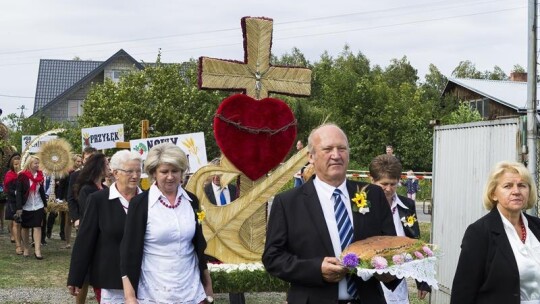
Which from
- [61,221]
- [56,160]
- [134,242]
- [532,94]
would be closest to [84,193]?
[134,242]

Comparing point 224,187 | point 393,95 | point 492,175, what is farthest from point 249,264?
point 393,95

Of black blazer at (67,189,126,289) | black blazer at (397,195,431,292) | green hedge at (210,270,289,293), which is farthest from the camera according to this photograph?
green hedge at (210,270,289,293)

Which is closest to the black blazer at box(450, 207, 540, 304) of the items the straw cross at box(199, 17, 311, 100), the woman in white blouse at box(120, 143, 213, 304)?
the woman in white blouse at box(120, 143, 213, 304)

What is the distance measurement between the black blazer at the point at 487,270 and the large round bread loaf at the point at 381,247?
19.1 inches

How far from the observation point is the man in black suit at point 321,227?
13.4 ft

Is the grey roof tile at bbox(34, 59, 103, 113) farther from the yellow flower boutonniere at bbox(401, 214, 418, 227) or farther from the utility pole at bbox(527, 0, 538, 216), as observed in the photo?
the yellow flower boutonniere at bbox(401, 214, 418, 227)

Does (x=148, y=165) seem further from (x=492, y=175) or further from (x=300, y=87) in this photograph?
(x=300, y=87)

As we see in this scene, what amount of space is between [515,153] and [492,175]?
3.23 metres

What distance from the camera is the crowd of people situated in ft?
13.6

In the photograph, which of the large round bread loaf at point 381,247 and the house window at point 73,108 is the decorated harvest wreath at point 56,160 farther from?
the house window at point 73,108

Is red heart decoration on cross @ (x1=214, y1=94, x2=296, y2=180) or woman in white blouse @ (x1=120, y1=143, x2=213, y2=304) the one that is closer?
woman in white blouse @ (x1=120, y1=143, x2=213, y2=304)

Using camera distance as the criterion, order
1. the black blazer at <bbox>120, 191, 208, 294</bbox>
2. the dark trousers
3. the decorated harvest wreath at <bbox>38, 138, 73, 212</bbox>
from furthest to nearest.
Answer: the dark trousers < the decorated harvest wreath at <bbox>38, 138, 73, 212</bbox> < the black blazer at <bbox>120, 191, 208, 294</bbox>

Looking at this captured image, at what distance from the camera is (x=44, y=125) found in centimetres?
4834

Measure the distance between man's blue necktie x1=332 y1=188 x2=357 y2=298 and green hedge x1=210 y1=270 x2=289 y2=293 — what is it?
466cm
